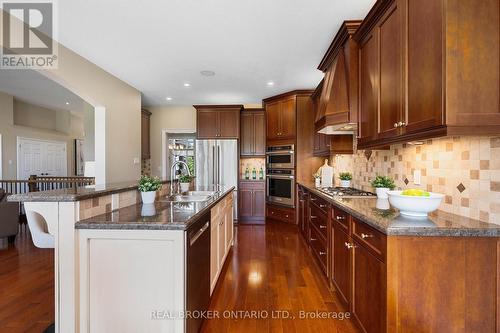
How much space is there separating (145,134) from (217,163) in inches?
80.9

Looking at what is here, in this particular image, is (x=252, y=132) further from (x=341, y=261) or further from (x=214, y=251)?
(x=341, y=261)

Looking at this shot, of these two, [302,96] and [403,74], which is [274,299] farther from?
[302,96]

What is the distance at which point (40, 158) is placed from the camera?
6.80 m

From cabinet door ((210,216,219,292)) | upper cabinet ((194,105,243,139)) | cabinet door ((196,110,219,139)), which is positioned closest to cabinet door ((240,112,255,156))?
upper cabinet ((194,105,243,139))

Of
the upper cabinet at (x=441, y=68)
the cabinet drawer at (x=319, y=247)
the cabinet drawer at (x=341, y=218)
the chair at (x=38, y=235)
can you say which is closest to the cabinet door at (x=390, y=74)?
the upper cabinet at (x=441, y=68)

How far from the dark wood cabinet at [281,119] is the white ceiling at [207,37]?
55 centimetres

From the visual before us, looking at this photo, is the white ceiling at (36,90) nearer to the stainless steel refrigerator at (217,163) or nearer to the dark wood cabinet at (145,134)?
the dark wood cabinet at (145,134)

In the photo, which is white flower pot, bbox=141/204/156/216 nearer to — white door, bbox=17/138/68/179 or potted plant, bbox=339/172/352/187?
potted plant, bbox=339/172/352/187

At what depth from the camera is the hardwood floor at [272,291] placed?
6.24 feet

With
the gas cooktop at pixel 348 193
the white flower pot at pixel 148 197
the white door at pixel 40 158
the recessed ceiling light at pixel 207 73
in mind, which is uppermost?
the recessed ceiling light at pixel 207 73

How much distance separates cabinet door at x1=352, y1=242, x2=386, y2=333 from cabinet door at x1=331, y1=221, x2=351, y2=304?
0.14 metres

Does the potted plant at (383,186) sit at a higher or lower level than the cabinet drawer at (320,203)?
higher

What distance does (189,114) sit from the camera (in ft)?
20.0

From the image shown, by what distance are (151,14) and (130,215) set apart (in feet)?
6.39
